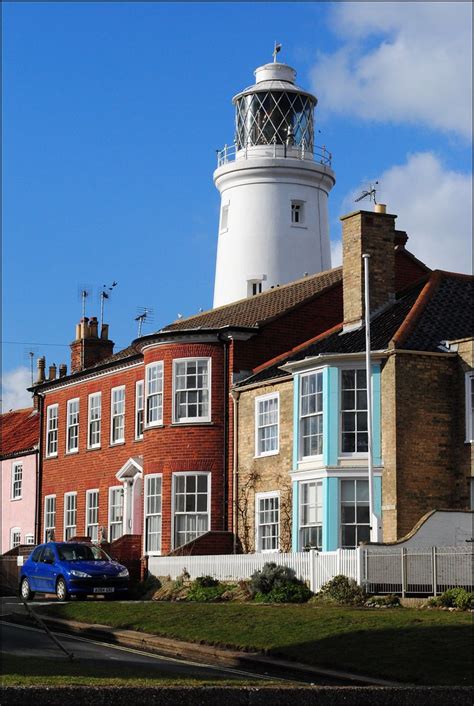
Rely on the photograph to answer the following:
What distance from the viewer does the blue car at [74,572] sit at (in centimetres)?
3438

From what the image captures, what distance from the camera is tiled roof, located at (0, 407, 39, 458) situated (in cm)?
5625

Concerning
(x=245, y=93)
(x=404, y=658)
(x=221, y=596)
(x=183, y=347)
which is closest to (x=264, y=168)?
(x=245, y=93)

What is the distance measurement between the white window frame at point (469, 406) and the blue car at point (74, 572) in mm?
9734

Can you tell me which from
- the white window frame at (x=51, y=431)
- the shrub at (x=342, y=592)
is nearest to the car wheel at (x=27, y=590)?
the shrub at (x=342, y=592)

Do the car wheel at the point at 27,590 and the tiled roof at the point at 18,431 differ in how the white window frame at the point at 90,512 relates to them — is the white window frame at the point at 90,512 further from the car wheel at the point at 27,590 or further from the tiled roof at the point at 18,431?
the car wheel at the point at 27,590

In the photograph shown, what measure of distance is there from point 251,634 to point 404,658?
452cm

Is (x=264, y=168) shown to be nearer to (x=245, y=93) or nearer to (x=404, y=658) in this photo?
(x=245, y=93)

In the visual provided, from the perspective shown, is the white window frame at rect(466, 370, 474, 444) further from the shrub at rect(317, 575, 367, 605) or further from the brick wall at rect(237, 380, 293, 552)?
the shrub at rect(317, 575, 367, 605)

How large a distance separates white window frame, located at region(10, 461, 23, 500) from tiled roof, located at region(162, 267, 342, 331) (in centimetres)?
1175

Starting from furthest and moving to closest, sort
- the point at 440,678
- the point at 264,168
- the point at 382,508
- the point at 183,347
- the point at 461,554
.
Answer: the point at 264,168 → the point at 183,347 → the point at 382,508 → the point at 461,554 → the point at 440,678

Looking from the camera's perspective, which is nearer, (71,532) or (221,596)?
(221,596)

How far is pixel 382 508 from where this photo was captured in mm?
33125

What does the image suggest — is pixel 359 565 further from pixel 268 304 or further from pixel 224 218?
pixel 224 218

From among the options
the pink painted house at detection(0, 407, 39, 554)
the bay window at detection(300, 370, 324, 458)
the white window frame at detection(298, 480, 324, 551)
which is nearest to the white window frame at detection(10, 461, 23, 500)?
the pink painted house at detection(0, 407, 39, 554)
